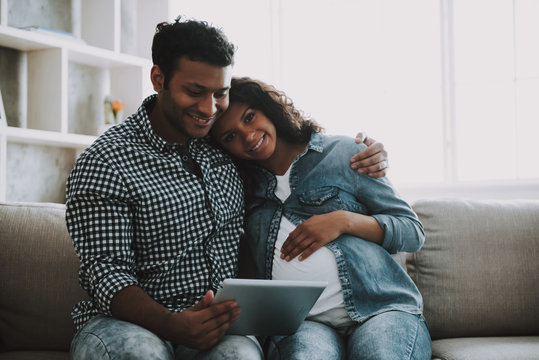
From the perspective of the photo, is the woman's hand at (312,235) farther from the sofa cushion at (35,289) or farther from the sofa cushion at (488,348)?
the sofa cushion at (35,289)

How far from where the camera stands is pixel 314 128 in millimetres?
1797

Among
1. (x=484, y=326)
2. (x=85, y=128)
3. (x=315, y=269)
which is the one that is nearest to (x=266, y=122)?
(x=315, y=269)

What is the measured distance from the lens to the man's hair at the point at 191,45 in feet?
4.99

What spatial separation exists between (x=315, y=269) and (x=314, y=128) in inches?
17.9

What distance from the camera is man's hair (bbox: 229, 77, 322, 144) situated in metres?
1.72

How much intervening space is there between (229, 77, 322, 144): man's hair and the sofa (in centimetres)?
51

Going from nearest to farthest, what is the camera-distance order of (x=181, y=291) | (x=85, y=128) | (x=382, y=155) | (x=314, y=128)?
(x=181, y=291)
(x=382, y=155)
(x=314, y=128)
(x=85, y=128)

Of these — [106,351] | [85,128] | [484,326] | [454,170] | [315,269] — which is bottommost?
[484,326]

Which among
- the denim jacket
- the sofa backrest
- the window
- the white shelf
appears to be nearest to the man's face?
the denim jacket

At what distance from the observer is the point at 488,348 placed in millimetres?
1653

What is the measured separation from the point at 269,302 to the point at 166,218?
361mm

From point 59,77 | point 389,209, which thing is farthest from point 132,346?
point 59,77

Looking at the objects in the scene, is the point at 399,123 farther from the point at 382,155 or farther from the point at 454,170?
the point at 382,155

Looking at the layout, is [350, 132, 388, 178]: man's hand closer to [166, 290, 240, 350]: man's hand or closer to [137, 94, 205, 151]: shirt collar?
[137, 94, 205, 151]: shirt collar
